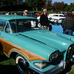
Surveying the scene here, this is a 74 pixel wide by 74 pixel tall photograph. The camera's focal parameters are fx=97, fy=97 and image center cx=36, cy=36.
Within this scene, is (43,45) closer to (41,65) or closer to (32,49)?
(32,49)

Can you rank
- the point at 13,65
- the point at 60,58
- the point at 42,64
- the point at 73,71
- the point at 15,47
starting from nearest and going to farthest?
the point at 42,64 < the point at 60,58 < the point at 15,47 < the point at 73,71 < the point at 13,65

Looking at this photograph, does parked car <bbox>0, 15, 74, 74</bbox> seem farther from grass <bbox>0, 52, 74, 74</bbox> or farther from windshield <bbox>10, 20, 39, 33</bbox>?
grass <bbox>0, 52, 74, 74</bbox>

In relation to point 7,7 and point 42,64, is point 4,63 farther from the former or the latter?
point 7,7

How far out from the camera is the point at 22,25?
11.2 ft

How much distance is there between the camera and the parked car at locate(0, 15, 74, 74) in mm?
2162

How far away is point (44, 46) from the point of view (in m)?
2.33

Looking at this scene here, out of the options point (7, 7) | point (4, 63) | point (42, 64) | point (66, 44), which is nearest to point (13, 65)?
point (4, 63)

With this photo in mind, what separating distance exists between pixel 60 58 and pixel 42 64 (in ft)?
1.97

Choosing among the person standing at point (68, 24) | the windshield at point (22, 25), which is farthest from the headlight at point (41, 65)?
the person standing at point (68, 24)

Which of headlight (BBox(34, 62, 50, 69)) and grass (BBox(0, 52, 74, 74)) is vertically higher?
headlight (BBox(34, 62, 50, 69))

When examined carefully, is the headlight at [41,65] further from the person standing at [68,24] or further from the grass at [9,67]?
the person standing at [68,24]

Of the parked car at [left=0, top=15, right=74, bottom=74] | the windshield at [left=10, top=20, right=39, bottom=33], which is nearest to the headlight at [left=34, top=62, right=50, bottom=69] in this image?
the parked car at [left=0, top=15, right=74, bottom=74]

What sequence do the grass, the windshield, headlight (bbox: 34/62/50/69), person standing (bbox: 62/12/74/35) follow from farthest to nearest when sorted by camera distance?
1. person standing (bbox: 62/12/74/35)
2. the windshield
3. the grass
4. headlight (bbox: 34/62/50/69)

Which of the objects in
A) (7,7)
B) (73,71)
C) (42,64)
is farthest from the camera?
(7,7)
